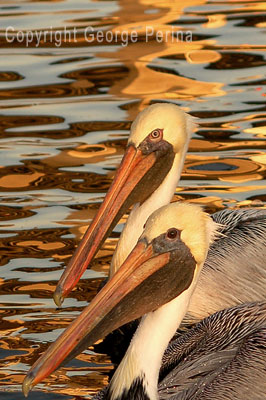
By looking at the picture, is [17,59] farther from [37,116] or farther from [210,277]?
[210,277]

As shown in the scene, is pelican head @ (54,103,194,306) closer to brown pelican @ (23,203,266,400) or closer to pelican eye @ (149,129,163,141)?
pelican eye @ (149,129,163,141)

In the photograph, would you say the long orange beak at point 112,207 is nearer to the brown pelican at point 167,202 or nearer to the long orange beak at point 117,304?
the brown pelican at point 167,202

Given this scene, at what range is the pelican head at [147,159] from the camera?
20.0 feet

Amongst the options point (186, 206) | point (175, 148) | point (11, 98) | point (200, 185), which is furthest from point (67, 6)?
point (186, 206)

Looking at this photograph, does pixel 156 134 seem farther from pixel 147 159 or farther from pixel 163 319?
pixel 163 319

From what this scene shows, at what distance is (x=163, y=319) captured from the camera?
4969 millimetres

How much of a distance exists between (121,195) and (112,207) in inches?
3.7

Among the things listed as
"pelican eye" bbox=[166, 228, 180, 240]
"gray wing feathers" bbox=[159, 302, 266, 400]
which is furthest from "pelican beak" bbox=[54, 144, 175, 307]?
"pelican eye" bbox=[166, 228, 180, 240]

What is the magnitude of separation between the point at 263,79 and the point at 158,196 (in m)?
4.26

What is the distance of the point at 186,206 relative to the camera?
16.2 feet

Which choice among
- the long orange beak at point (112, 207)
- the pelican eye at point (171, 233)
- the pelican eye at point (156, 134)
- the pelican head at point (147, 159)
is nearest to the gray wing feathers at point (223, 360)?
the pelican eye at point (171, 233)

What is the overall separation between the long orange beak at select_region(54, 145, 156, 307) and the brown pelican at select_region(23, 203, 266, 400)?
0.77 m

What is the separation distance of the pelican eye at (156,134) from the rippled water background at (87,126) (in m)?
0.95

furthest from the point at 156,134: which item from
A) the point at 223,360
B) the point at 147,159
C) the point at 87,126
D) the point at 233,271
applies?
the point at 87,126
